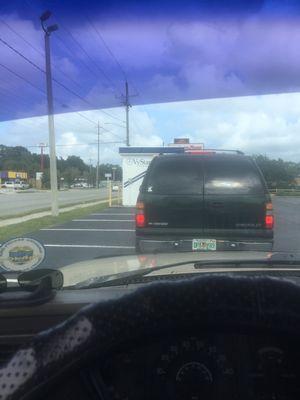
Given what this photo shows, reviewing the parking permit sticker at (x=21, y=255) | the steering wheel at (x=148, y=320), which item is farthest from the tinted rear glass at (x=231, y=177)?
the steering wheel at (x=148, y=320)

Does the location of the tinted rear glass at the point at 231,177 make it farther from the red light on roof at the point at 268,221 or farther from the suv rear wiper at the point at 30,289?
the suv rear wiper at the point at 30,289

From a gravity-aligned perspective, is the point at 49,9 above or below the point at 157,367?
above

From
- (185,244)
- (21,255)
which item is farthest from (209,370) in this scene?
(185,244)

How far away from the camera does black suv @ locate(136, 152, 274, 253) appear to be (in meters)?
6.88

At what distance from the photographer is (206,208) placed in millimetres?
7008

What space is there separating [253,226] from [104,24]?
445 cm

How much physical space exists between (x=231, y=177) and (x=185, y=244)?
1143 millimetres

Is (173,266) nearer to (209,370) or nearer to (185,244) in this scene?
(209,370)

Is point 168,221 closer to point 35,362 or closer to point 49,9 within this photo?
point 49,9

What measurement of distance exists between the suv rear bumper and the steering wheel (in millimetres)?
5445

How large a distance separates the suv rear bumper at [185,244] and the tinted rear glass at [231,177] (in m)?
0.64

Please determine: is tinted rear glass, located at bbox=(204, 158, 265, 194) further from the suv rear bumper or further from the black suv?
the suv rear bumper

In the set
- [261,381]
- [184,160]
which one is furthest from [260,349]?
[184,160]

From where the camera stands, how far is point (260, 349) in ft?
4.17
